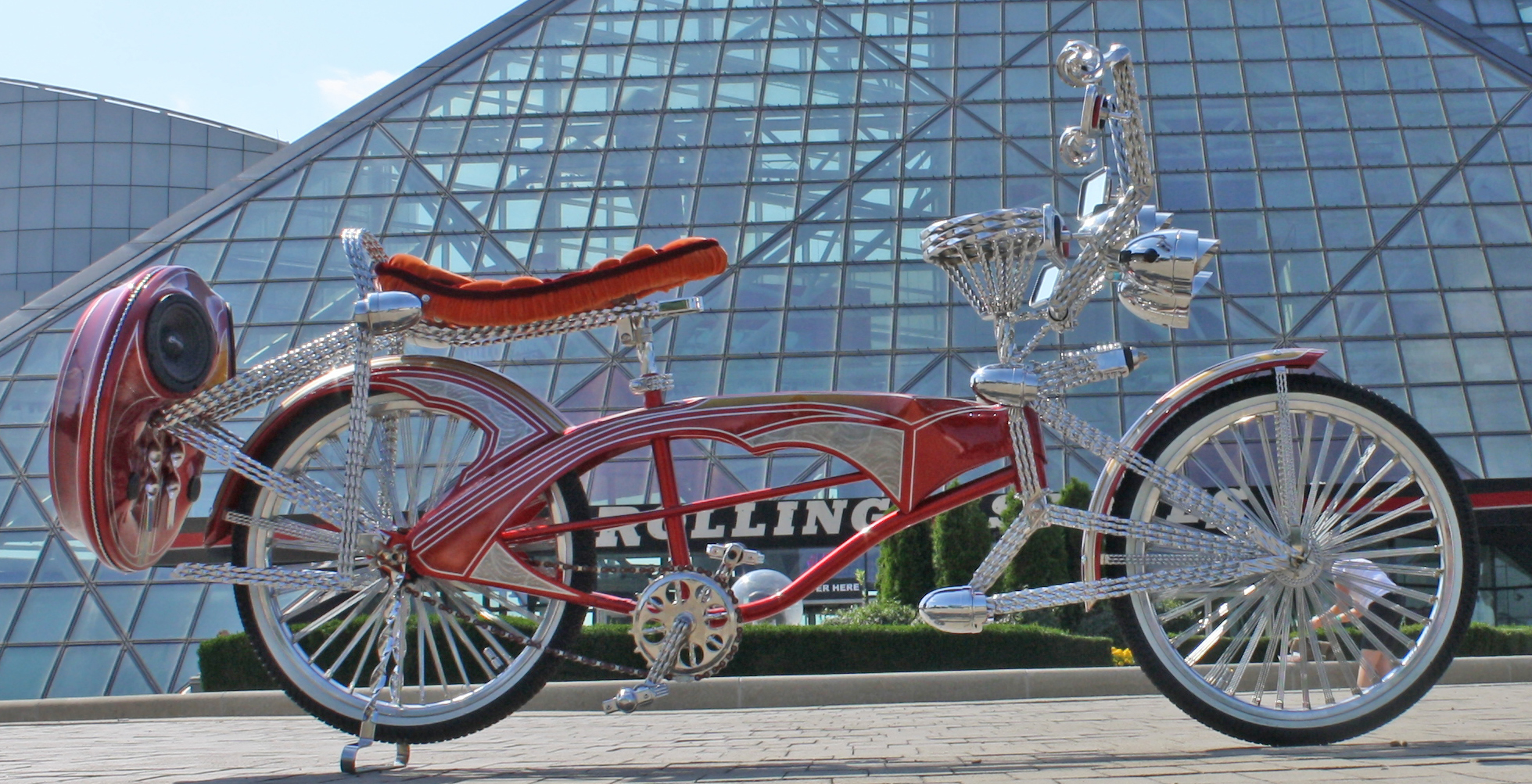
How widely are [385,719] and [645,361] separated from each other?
1423 millimetres

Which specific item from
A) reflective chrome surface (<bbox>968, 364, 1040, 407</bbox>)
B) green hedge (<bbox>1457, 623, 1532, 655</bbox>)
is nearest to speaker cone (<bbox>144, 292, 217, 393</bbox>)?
reflective chrome surface (<bbox>968, 364, 1040, 407</bbox>)

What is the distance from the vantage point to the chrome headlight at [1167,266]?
4066 millimetres

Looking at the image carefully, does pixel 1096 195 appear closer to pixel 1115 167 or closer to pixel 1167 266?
pixel 1115 167

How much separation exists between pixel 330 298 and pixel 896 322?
9.62 meters

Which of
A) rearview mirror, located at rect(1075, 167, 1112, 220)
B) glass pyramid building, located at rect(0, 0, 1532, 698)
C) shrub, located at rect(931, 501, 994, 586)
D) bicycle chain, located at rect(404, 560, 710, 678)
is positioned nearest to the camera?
bicycle chain, located at rect(404, 560, 710, 678)

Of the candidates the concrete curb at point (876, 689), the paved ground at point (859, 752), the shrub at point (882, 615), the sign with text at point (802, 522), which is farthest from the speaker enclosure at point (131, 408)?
the sign with text at point (802, 522)

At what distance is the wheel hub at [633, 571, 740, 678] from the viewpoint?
389cm

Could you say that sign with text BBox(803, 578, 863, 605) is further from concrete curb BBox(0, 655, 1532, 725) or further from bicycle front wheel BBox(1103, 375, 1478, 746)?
bicycle front wheel BBox(1103, 375, 1478, 746)

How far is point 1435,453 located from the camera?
3963mm

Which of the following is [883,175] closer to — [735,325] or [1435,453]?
[735,325]

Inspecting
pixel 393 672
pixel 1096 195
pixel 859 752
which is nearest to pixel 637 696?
pixel 859 752

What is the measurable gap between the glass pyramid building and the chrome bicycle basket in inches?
495

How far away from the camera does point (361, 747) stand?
13.4 feet

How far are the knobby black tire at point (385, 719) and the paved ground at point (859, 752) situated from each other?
13 centimetres
